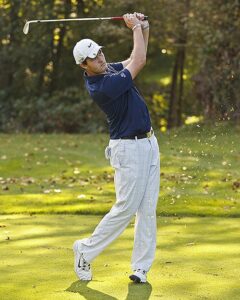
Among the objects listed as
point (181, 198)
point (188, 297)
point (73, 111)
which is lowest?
point (73, 111)

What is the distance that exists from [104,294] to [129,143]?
111 cm

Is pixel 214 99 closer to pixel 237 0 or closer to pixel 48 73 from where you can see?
pixel 237 0

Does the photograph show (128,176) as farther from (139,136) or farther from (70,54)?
(70,54)

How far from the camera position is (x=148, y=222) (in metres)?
6.36

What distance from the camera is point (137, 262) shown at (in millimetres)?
6371

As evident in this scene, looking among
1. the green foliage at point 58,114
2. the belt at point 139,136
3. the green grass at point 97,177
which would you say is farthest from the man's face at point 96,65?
the green foliage at point 58,114

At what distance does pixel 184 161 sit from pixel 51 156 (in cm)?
298

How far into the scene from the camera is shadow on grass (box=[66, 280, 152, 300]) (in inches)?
235

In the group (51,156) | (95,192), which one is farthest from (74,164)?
(95,192)

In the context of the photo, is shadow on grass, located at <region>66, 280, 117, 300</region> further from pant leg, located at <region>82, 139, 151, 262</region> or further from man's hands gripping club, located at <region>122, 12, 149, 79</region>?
man's hands gripping club, located at <region>122, 12, 149, 79</region>

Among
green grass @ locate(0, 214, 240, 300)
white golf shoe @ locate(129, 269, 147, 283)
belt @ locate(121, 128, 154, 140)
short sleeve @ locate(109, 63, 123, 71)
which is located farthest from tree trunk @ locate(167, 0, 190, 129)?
white golf shoe @ locate(129, 269, 147, 283)

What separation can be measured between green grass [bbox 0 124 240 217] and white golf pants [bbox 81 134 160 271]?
3924 mm

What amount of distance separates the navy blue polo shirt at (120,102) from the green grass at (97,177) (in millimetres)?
4177

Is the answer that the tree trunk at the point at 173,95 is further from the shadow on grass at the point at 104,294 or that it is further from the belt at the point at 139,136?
the shadow on grass at the point at 104,294
